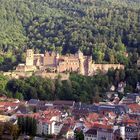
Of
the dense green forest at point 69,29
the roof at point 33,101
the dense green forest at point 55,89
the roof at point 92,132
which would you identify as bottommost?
the roof at point 92,132

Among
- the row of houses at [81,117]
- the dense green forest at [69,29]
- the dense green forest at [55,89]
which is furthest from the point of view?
the dense green forest at [69,29]

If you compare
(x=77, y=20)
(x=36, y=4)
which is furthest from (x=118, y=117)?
(x=36, y=4)

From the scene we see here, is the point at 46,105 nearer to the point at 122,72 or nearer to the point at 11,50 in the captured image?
the point at 122,72

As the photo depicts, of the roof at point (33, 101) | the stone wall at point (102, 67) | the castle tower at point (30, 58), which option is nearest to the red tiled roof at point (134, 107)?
the roof at point (33, 101)

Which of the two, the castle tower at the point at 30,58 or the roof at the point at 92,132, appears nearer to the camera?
the roof at the point at 92,132

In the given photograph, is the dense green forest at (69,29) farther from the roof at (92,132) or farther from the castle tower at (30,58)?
the roof at (92,132)

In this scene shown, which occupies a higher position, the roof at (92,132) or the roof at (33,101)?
the roof at (33,101)

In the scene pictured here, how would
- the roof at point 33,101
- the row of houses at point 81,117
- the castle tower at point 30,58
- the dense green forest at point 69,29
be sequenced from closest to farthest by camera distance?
the row of houses at point 81,117
the roof at point 33,101
the castle tower at point 30,58
the dense green forest at point 69,29

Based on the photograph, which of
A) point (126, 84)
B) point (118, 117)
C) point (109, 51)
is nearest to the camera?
point (118, 117)
